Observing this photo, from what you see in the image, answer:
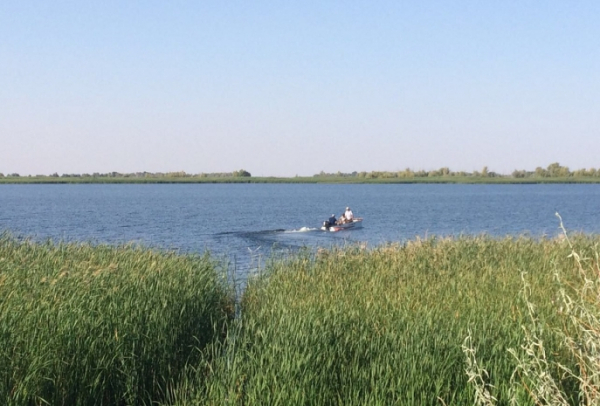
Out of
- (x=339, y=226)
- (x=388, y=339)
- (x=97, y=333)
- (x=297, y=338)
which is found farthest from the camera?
(x=339, y=226)

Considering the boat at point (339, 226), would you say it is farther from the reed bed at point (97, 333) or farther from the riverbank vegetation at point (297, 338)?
the reed bed at point (97, 333)

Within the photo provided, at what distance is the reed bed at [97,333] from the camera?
8.65 meters

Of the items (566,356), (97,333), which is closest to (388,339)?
(566,356)

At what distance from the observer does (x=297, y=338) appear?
30.7 feet

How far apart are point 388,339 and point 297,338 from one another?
55.0 inches

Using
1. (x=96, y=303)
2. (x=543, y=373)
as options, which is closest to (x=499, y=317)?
(x=543, y=373)

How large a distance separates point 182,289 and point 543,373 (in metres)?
8.78

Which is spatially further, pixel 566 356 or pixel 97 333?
pixel 97 333

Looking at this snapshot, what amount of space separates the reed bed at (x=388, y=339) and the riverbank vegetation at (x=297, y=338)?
34 mm

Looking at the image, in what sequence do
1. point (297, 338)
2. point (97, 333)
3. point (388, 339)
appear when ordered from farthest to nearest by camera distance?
point (97, 333) → point (388, 339) → point (297, 338)

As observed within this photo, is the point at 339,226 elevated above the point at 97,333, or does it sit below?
below

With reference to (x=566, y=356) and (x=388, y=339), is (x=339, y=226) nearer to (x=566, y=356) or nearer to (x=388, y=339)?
(x=388, y=339)

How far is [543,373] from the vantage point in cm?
550

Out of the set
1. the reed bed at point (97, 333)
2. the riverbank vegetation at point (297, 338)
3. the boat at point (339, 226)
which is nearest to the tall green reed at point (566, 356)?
the riverbank vegetation at point (297, 338)
